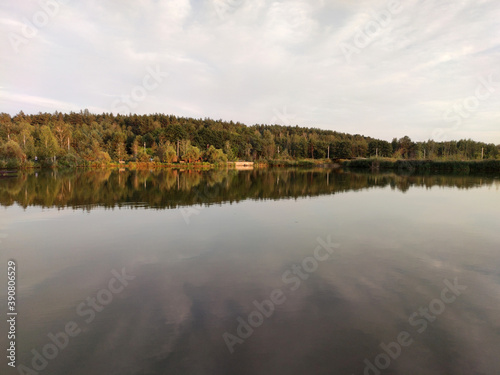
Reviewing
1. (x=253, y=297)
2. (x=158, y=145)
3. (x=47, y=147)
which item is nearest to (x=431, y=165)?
(x=253, y=297)

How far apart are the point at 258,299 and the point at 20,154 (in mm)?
48757

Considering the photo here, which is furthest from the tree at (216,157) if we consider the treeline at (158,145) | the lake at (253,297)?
the lake at (253,297)

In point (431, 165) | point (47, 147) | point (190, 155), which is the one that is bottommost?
point (431, 165)

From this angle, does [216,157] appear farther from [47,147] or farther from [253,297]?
[253,297]

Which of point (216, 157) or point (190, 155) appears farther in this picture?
point (216, 157)

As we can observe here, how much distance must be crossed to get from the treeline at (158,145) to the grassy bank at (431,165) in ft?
9.91

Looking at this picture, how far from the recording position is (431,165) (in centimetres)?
5047

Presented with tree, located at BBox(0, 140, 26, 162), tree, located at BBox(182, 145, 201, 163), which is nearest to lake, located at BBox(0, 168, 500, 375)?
tree, located at BBox(0, 140, 26, 162)

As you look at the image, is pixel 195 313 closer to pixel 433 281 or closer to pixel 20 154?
pixel 433 281

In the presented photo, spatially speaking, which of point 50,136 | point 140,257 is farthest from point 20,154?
point 140,257

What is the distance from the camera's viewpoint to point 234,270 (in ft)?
19.4

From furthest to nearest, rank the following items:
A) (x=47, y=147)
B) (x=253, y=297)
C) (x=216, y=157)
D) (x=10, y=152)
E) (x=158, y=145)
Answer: (x=158, y=145) → (x=216, y=157) → (x=47, y=147) → (x=10, y=152) → (x=253, y=297)

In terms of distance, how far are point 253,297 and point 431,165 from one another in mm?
54801

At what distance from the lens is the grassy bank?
45381 mm
